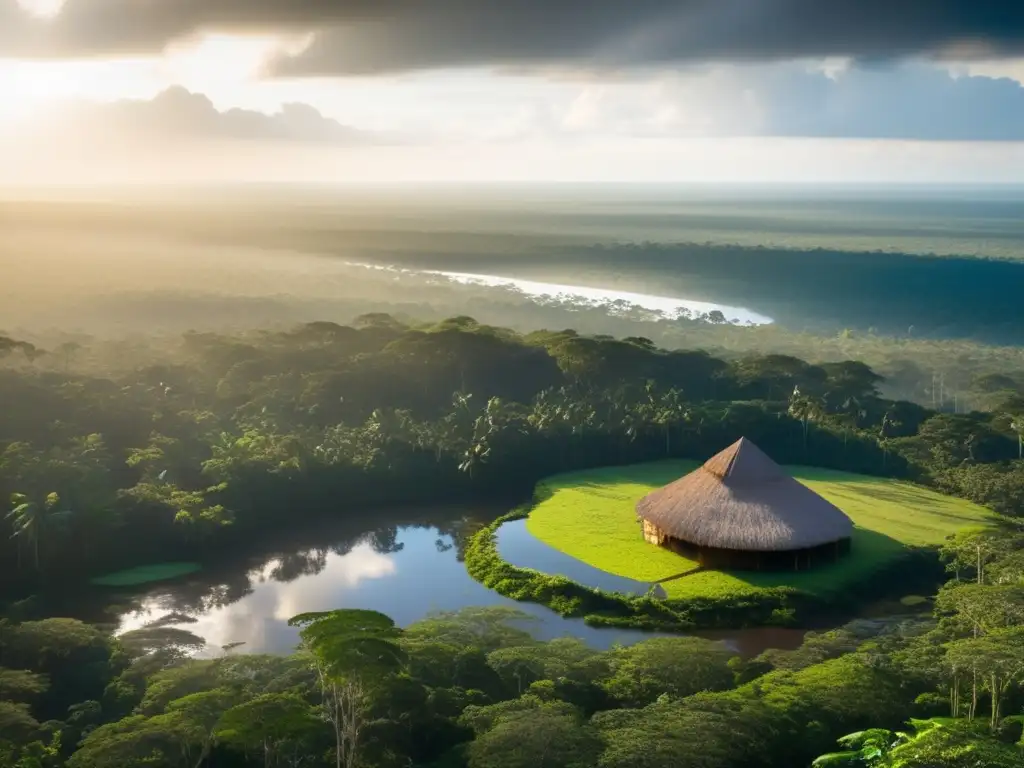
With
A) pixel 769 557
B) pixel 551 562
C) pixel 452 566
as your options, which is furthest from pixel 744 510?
pixel 452 566

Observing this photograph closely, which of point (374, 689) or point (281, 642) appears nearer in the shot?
point (374, 689)

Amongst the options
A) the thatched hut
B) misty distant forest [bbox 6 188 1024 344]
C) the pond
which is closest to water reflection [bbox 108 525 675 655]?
the pond

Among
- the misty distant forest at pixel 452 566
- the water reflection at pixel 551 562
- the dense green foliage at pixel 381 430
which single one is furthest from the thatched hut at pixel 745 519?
the dense green foliage at pixel 381 430

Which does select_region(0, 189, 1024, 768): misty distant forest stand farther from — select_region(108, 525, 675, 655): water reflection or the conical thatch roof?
the conical thatch roof

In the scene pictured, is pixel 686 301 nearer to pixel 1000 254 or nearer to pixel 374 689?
pixel 1000 254

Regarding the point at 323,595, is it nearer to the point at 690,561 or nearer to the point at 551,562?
the point at 551,562

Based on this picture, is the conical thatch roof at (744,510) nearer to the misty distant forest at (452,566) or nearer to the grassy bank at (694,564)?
the grassy bank at (694,564)

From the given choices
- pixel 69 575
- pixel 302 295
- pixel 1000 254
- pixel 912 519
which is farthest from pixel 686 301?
pixel 69 575
